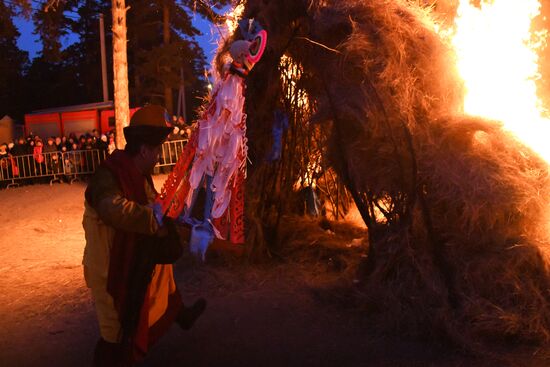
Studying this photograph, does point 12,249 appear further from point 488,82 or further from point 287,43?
point 488,82

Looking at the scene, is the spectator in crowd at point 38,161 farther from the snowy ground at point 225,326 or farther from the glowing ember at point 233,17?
the glowing ember at point 233,17

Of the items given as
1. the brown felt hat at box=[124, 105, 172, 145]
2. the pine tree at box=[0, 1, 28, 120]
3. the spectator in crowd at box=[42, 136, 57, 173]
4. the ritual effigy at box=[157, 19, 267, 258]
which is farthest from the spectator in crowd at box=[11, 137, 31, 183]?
the pine tree at box=[0, 1, 28, 120]

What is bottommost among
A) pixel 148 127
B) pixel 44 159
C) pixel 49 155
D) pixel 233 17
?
pixel 44 159

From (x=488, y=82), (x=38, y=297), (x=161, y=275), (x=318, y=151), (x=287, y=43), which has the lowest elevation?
(x=38, y=297)

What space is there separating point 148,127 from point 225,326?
1982mm

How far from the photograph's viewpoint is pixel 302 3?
16.5 ft

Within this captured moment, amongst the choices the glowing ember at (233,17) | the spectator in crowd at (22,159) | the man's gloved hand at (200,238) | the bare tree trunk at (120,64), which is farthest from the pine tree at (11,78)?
the man's gloved hand at (200,238)

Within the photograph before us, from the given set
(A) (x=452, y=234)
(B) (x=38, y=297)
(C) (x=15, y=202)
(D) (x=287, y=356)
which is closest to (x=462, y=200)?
(A) (x=452, y=234)

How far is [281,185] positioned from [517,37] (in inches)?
119

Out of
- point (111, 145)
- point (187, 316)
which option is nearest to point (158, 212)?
point (187, 316)

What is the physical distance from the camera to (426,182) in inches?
174

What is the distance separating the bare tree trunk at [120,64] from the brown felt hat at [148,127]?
27.5 feet

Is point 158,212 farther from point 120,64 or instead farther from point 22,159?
point 22,159

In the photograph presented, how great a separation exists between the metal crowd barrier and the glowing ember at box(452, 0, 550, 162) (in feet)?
38.9
